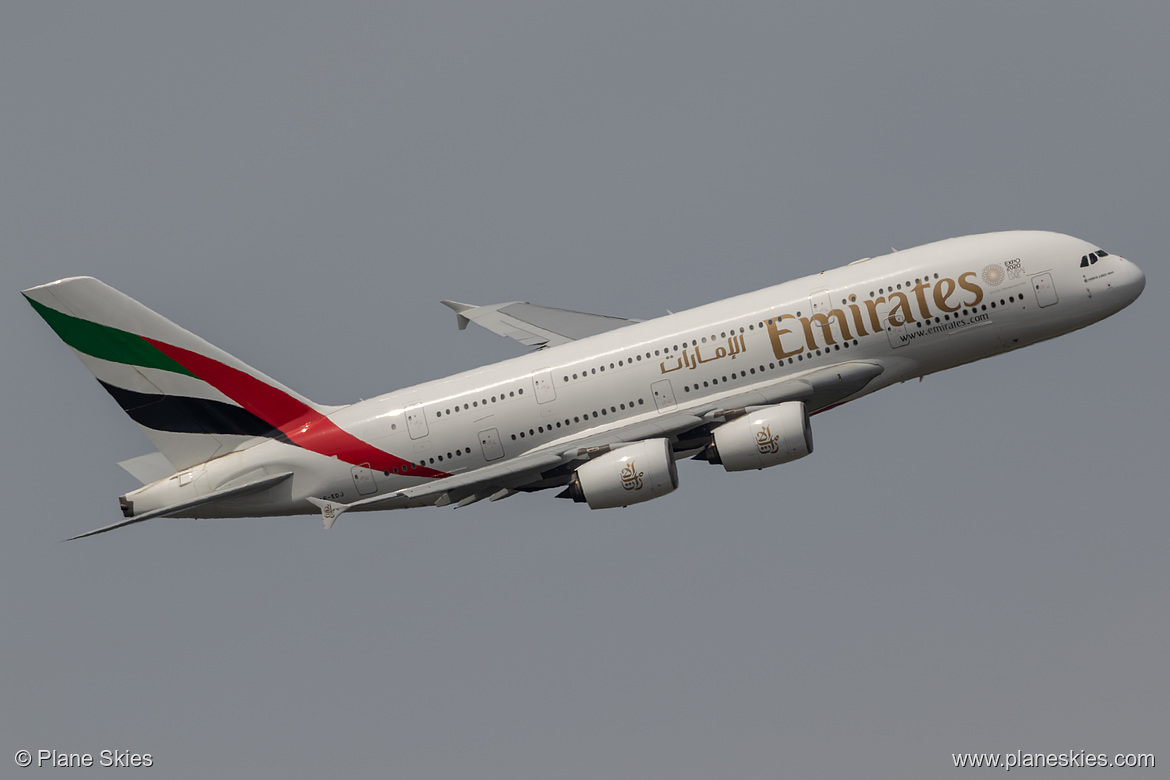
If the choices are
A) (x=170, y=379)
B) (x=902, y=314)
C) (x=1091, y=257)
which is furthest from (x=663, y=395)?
(x=170, y=379)

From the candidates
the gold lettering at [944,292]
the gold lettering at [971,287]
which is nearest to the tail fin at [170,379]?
the gold lettering at [944,292]

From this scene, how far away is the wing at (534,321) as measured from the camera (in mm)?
60188

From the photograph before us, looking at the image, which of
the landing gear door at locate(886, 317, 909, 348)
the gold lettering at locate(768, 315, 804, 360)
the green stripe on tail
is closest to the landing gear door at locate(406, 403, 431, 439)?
the green stripe on tail

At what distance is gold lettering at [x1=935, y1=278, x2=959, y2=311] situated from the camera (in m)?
51.4

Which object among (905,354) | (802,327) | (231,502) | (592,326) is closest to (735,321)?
(802,327)

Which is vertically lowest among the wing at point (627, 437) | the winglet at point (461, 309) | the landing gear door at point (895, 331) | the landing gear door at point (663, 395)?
the wing at point (627, 437)

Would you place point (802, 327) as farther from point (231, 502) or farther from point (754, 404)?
point (231, 502)

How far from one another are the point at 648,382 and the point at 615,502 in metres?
4.83

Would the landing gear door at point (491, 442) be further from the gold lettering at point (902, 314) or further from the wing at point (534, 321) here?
the gold lettering at point (902, 314)

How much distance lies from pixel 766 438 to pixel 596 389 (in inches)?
261

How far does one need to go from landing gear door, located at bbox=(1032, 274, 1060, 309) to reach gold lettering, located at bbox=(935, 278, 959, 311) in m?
2.98

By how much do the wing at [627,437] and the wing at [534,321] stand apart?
8.40 meters

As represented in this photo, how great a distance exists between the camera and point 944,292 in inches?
2025

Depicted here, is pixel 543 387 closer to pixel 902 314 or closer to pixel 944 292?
pixel 902 314
